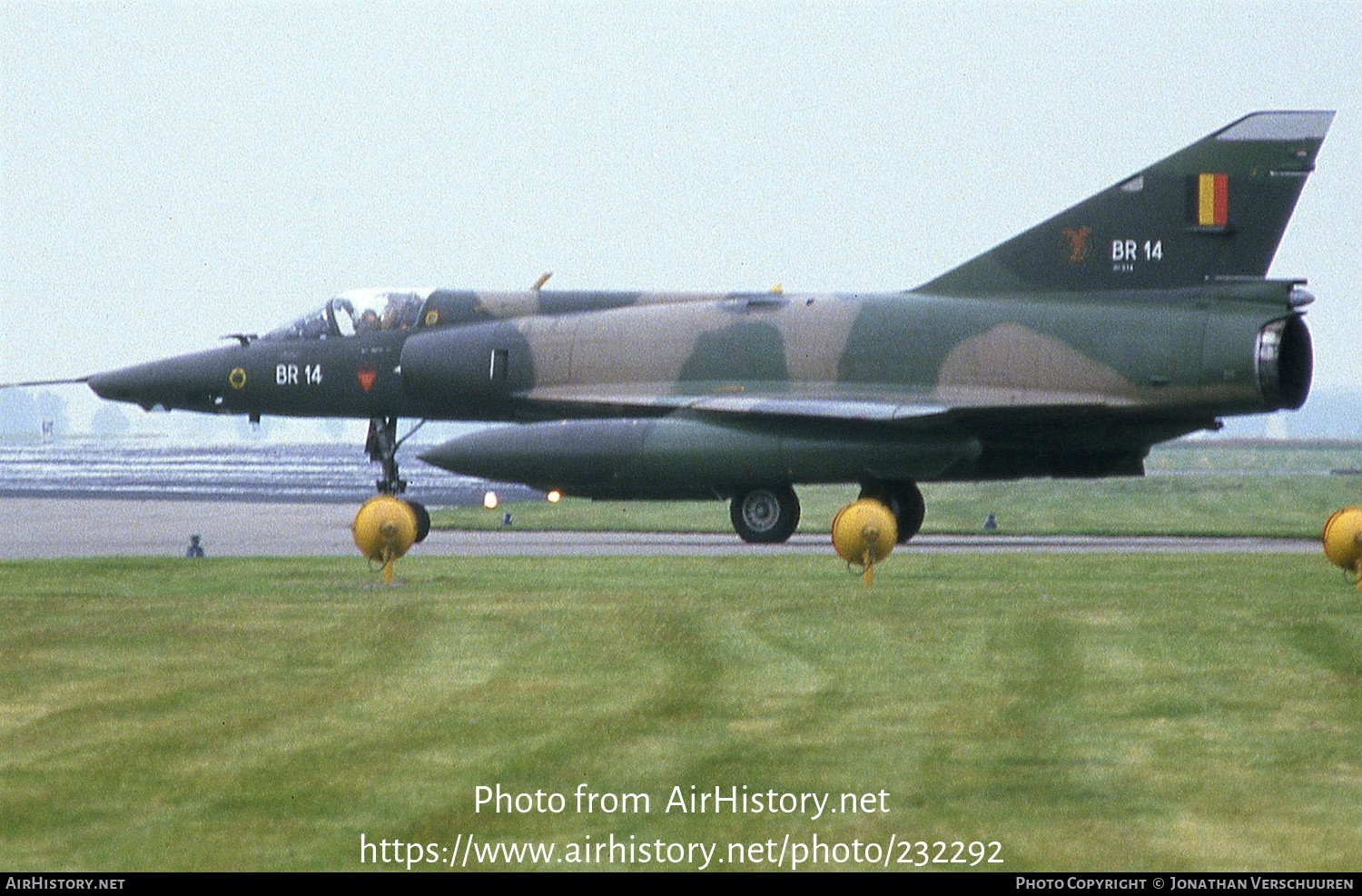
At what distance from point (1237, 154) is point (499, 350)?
1065cm

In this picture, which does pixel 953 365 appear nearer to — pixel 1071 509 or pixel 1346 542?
pixel 1346 542

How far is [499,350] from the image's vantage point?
28594 mm

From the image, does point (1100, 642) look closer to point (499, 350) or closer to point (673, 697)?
point (673, 697)

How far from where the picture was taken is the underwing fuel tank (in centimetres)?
2542

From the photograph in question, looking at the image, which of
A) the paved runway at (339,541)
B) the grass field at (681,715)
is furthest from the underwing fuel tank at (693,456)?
the grass field at (681,715)

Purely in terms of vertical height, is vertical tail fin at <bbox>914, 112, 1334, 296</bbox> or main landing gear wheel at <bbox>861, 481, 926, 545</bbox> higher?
vertical tail fin at <bbox>914, 112, 1334, 296</bbox>

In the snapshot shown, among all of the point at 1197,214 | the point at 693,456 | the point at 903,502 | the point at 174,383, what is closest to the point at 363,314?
the point at 174,383

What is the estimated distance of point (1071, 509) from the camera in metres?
37.0

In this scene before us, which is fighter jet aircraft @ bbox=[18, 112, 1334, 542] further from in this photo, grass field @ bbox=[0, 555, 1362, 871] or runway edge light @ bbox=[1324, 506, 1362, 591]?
grass field @ bbox=[0, 555, 1362, 871]

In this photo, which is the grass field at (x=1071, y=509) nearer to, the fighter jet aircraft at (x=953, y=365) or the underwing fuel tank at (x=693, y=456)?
the fighter jet aircraft at (x=953, y=365)

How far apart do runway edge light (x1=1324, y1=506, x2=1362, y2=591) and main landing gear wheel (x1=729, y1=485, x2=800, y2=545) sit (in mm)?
9172

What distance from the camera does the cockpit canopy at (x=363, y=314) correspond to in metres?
29.5

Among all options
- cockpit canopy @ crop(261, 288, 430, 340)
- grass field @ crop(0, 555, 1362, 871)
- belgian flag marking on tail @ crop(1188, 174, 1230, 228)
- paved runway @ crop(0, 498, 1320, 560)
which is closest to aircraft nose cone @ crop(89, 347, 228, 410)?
cockpit canopy @ crop(261, 288, 430, 340)

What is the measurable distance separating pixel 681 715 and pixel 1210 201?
16499 mm
